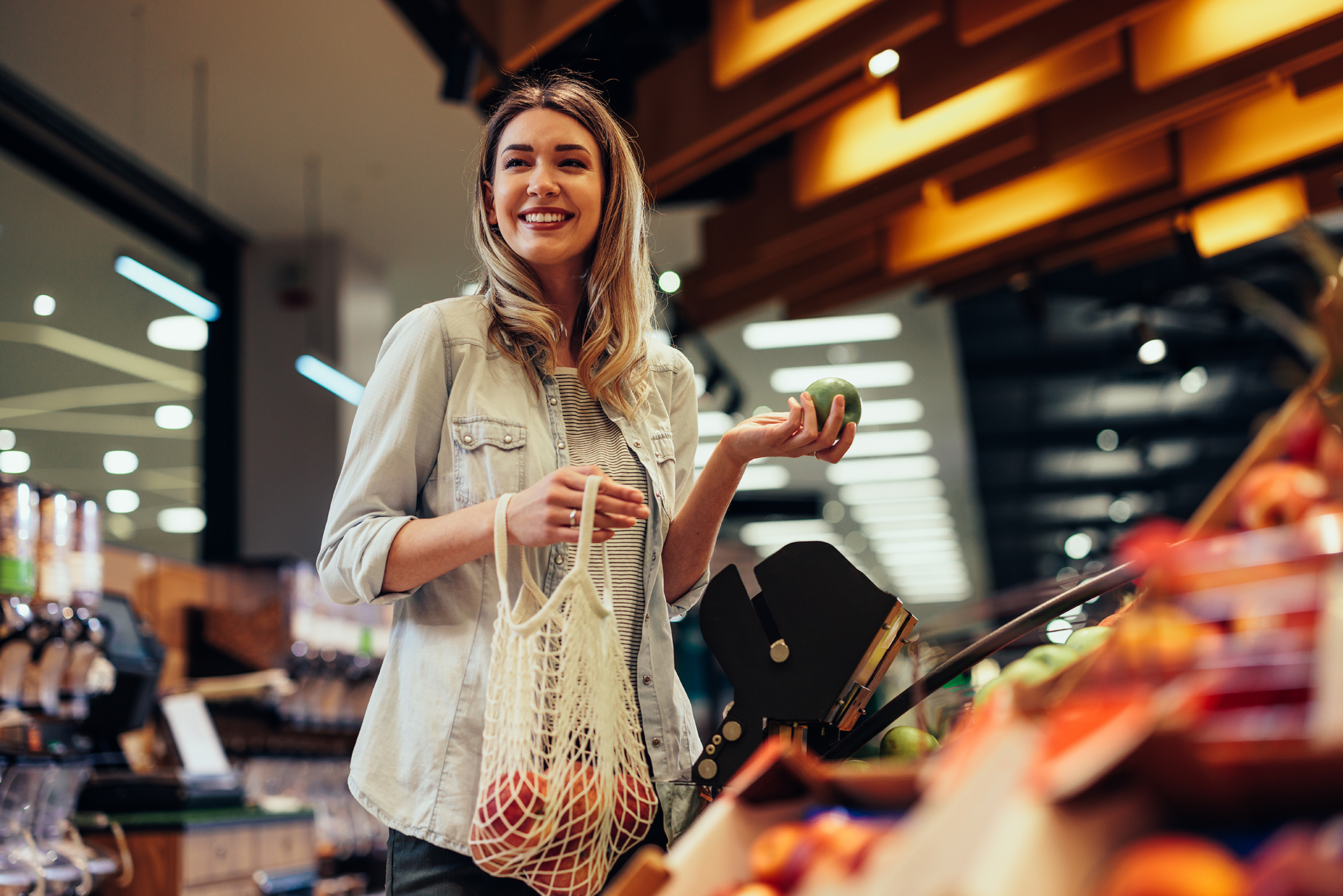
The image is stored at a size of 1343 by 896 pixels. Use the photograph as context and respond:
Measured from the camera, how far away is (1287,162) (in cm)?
428

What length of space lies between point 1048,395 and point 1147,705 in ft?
34.7

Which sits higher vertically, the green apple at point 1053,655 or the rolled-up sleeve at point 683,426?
the rolled-up sleeve at point 683,426

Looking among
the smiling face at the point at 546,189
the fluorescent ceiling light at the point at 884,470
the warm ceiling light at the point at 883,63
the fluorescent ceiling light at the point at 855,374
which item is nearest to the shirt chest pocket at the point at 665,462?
the smiling face at the point at 546,189

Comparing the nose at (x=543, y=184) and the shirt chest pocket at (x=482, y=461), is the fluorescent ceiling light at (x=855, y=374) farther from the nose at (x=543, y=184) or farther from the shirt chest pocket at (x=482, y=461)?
the shirt chest pocket at (x=482, y=461)

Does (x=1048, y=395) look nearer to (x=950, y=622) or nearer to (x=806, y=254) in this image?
(x=806, y=254)

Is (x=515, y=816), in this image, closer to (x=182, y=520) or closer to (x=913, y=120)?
(x=913, y=120)

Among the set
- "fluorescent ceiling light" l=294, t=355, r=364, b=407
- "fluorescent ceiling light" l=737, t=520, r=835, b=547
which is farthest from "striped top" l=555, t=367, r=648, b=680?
"fluorescent ceiling light" l=737, t=520, r=835, b=547

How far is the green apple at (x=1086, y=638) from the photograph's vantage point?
1.12 meters

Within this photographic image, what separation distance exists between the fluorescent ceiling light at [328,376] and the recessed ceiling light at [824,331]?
361 cm

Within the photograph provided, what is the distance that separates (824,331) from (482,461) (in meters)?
7.89

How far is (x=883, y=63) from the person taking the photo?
3930 mm

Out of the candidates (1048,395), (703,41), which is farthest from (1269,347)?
(703,41)

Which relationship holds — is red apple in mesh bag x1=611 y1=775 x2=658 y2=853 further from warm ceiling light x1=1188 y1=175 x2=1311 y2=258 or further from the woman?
warm ceiling light x1=1188 y1=175 x2=1311 y2=258

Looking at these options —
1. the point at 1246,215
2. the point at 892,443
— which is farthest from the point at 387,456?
the point at 892,443
